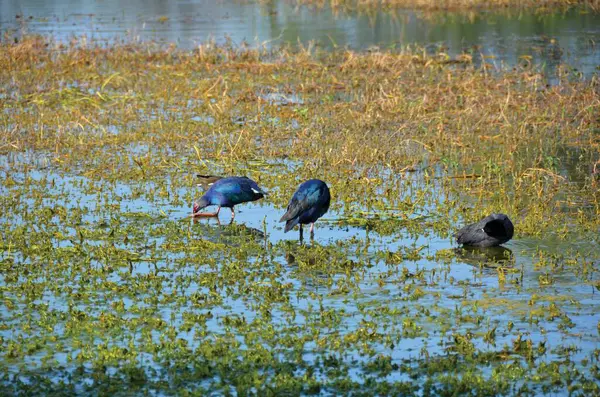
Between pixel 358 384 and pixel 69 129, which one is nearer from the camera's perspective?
pixel 358 384

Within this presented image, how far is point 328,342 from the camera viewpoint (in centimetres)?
791

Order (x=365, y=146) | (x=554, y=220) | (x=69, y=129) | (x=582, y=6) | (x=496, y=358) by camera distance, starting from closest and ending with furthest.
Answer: (x=496, y=358) → (x=554, y=220) → (x=365, y=146) → (x=69, y=129) → (x=582, y=6)

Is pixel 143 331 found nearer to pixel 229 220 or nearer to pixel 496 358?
pixel 496 358

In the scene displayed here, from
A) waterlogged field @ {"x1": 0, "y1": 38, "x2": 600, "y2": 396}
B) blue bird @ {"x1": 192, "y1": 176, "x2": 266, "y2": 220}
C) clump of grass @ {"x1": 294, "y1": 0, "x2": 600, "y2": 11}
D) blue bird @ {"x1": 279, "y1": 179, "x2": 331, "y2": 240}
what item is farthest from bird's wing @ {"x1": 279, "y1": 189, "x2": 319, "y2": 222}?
clump of grass @ {"x1": 294, "y1": 0, "x2": 600, "y2": 11}

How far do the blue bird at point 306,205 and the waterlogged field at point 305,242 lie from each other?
0.84 ft

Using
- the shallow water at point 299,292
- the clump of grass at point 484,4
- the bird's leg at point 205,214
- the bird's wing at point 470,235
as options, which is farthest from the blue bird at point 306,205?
the clump of grass at point 484,4

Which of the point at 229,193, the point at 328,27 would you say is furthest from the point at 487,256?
the point at 328,27

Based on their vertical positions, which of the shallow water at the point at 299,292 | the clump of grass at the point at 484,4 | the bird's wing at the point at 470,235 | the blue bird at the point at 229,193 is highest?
the clump of grass at the point at 484,4

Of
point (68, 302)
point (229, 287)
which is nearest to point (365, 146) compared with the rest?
point (229, 287)

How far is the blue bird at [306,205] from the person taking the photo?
11.0 m

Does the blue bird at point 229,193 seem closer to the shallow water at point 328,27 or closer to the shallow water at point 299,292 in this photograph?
the shallow water at point 299,292

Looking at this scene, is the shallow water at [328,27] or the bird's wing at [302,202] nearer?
the bird's wing at [302,202]

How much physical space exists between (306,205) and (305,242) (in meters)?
0.40

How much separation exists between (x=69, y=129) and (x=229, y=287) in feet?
28.3
